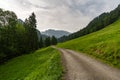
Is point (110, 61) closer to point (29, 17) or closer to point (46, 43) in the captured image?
point (29, 17)

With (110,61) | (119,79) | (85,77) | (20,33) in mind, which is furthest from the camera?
(20,33)

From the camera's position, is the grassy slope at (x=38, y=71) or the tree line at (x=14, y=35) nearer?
the grassy slope at (x=38, y=71)

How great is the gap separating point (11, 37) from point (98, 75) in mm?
61599

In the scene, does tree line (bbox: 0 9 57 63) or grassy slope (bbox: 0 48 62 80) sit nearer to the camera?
grassy slope (bbox: 0 48 62 80)

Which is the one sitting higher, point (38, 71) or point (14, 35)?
point (14, 35)

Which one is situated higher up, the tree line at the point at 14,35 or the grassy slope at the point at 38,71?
the tree line at the point at 14,35

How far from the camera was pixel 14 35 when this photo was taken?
3243 inches

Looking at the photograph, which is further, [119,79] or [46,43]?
[46,43]

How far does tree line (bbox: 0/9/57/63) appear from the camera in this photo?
6781 centimetres

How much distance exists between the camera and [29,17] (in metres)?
101

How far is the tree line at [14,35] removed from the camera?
67812 mm

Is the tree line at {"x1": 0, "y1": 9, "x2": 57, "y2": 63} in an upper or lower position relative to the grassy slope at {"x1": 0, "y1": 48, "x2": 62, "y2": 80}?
upper

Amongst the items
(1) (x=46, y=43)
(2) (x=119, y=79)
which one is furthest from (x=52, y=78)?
(1) (x=46, y=43)

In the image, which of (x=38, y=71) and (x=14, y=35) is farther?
(x=14, y=35)
